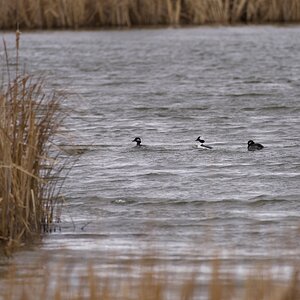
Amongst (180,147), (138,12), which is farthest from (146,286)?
(138,12)

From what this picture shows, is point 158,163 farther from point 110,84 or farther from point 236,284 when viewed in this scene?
point 110,84

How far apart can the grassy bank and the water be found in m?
1.19

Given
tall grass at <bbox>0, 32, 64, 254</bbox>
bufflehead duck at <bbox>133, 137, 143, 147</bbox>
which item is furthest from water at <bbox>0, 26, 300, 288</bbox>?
tall grass at <bbox>0, 32, 64, 254</bbox>

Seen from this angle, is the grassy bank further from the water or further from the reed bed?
the reed bed

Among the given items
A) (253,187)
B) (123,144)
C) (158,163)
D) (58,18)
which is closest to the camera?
(253,187)

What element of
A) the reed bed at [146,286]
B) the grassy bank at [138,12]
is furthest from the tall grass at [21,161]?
the grassy bank at [138,12]

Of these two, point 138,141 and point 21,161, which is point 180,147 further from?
point 21,161

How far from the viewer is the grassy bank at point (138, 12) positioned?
91.2 feet

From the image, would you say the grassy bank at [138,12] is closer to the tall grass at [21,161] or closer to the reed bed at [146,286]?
the tall grass at [21,161]

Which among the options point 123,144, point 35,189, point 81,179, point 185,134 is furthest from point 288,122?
point 35,189

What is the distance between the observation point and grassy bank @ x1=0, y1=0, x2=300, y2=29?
27.8 metres

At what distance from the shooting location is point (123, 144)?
1359 cm

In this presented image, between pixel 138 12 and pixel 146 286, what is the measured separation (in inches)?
923

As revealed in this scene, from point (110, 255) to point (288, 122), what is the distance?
25.8ft
